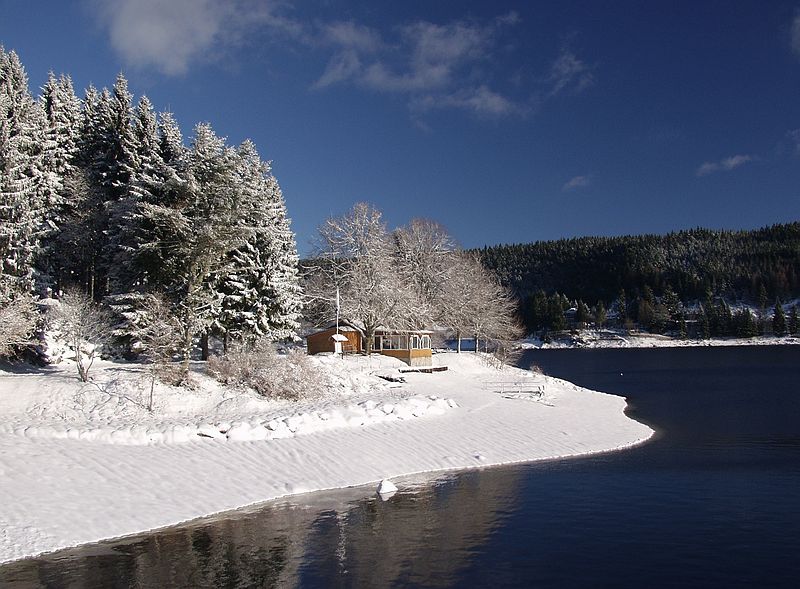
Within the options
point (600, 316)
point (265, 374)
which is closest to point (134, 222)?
point (265, 374)

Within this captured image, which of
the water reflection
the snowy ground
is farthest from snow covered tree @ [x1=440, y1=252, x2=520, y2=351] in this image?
the snowy ground

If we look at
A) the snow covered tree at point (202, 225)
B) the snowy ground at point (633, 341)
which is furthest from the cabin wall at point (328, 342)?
the snowy ground at point (633, 341)

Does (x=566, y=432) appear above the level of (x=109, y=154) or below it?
below

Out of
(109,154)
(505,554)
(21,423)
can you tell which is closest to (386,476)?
(505,554)

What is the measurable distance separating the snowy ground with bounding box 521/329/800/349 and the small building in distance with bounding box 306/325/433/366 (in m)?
112

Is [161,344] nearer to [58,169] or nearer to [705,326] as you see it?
[58,169]

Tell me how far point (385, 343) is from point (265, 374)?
25.0m

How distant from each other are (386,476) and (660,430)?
54.2 ft

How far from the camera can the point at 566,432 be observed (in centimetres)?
2806

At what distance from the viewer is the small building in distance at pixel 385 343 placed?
50.3 metres

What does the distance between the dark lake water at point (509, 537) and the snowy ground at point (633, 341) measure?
143635 mm

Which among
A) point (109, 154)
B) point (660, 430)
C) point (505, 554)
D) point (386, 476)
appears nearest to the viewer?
point (505, 554)

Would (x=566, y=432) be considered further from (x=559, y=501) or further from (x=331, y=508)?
(x=331, y=508)

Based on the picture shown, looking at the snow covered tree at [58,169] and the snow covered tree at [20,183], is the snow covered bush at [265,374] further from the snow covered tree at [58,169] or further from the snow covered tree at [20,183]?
the snow covered tree at [58,169]
